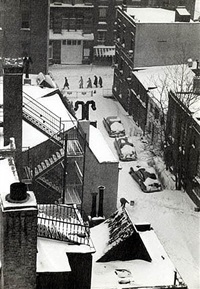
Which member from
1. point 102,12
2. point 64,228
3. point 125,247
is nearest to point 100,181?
point 125,247

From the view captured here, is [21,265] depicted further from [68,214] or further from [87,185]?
[87,185]

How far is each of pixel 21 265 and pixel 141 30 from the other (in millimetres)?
42153

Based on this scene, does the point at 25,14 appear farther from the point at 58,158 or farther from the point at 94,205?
the point at 94,205

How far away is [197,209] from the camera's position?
1624 inches

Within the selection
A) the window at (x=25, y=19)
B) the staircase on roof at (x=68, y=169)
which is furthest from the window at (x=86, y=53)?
the staircase on roof at (x=68, y=169)

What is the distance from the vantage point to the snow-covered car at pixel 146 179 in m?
43.8

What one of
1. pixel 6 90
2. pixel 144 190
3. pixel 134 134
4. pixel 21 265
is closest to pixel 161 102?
pixel 134 134

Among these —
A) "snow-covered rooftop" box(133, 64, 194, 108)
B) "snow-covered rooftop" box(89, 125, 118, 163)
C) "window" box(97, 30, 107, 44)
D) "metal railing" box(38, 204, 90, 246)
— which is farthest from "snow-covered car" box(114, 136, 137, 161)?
"window" box(97, 30, 107, 44)

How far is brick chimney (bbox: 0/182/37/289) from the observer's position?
20.0 m

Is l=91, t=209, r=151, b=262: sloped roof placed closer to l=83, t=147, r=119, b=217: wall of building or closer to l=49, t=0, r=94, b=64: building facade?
l=83, t=147, r=119, b=217: wall of building

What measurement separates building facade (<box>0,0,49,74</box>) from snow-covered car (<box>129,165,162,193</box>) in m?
17.7

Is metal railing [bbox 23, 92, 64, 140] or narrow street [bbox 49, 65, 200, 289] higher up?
metal railing [bbox 23, 92, 64, 140]

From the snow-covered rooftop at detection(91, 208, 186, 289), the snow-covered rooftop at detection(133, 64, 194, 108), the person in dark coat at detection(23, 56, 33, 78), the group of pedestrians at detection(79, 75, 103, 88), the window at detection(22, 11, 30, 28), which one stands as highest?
the window at detection(22, 11, 30, 28)

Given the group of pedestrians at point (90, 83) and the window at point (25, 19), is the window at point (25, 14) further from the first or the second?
the group of pedestrians at point (90, 83)
